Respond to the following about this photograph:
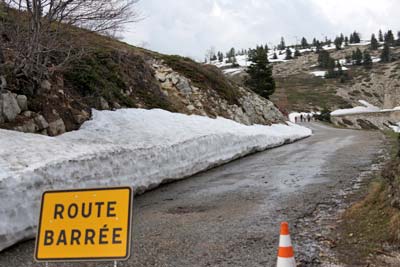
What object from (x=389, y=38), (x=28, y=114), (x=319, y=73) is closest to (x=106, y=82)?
(x=28, y=114)

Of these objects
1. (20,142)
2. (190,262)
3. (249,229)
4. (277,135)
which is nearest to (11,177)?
(20,142)

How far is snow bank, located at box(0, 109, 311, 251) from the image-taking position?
279 inches

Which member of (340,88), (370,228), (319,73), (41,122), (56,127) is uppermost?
(319,73)

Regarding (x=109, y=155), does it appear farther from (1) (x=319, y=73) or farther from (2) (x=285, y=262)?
(1) (x=319, y=73)

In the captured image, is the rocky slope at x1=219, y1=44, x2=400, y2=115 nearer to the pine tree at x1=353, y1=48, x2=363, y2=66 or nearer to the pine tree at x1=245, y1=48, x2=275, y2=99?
the pine tree at x1=353, y1=48, x2=363, y2=66

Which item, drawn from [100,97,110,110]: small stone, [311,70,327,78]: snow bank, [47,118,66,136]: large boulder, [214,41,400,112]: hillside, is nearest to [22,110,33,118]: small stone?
[47,118,66,136]: large boulder

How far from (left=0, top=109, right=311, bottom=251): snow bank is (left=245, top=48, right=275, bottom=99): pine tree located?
24.0 m

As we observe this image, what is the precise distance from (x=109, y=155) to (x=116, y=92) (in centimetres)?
682

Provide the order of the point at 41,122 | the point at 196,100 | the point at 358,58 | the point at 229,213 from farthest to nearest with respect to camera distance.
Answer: the point at 358,58 < the point at 196,100 < the point at 41,122 < the point at 229,213

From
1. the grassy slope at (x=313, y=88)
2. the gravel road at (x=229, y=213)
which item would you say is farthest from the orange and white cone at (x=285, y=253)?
the grassy slope at (x=313, y=88)

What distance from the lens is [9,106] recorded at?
1030cm

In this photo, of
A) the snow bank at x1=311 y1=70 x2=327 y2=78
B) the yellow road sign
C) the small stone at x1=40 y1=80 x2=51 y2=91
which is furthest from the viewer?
the snow bank at x1=311 y1=70 x2=327 y2=78

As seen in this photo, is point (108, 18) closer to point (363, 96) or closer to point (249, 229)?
point (249, 229)

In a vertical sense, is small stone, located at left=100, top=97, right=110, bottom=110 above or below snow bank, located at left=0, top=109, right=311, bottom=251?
above
